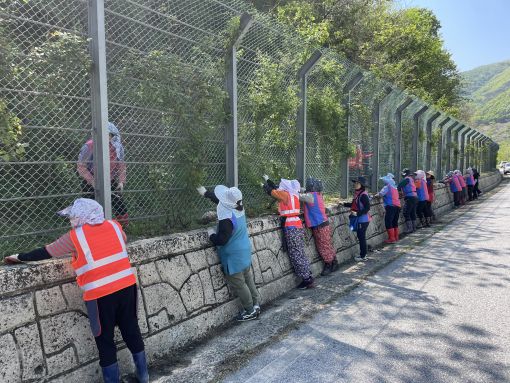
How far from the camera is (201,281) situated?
443cm

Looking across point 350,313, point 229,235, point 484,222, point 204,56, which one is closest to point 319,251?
point 350,313

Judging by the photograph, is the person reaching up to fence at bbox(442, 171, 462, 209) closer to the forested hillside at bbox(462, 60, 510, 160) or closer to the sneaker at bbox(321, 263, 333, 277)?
the sneaker at bbox(321, 263, 333, 277)

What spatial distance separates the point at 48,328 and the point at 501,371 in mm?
3334

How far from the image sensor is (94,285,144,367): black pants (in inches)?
126

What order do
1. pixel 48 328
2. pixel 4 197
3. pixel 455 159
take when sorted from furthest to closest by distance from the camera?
pixel 455 159 < pixel 4 197 < pixel 48 328

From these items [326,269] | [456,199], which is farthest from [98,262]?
[456,199]

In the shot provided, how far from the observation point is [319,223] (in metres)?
6.67

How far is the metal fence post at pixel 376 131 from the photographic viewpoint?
33.8ft

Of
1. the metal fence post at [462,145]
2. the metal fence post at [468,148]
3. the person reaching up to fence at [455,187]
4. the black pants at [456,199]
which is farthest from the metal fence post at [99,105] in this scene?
the metal fence post at [468,148]

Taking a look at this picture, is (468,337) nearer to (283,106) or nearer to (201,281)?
(201,281)

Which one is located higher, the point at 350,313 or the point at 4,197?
the point at 4,197

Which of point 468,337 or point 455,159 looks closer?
point 468,337

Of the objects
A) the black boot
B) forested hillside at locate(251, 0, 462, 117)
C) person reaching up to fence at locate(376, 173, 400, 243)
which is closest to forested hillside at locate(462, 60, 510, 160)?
forested hillside at locate(251, 0, 462, 117)

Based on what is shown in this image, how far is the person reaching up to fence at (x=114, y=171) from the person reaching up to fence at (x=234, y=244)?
0.92m
